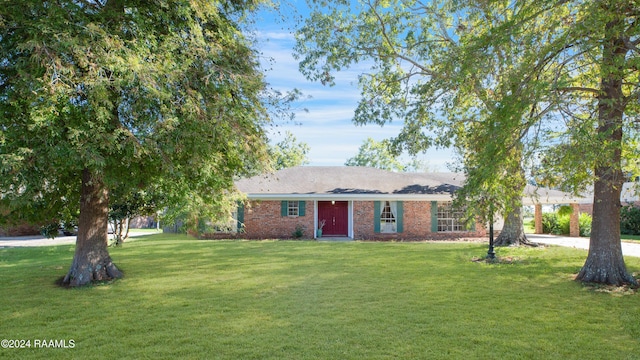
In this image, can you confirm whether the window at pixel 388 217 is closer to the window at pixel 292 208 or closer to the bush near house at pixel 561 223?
the window at pixel 292 208

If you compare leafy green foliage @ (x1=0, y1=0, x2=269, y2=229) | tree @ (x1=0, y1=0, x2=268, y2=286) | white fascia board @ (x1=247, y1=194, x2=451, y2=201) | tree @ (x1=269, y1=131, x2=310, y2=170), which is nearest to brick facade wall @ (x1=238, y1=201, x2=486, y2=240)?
white fascia board @ (x1=247, y1=194, x2=451, y2=201)

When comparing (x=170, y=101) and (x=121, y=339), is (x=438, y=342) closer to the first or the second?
(x=121, y=339)

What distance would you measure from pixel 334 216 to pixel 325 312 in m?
16.3

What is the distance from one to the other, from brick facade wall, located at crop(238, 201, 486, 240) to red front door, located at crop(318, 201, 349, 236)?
5.03 ft

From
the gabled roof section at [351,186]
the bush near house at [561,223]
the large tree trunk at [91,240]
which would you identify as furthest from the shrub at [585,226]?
the large tree trunk at [91,240]

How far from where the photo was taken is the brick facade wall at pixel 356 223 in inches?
850

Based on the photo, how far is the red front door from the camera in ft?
76.2

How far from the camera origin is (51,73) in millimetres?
6734

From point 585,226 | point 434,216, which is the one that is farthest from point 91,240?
point 585,226

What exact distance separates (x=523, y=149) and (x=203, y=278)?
26.3 feet

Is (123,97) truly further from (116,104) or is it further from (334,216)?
(334,216)

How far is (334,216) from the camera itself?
23.3 metres

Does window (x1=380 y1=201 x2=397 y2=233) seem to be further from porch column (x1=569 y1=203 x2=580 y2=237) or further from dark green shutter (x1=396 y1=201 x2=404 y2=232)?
porch column (x1=569 y1=203 x2=580 y2=237)

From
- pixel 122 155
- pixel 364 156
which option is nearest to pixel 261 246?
pixel 122 155
